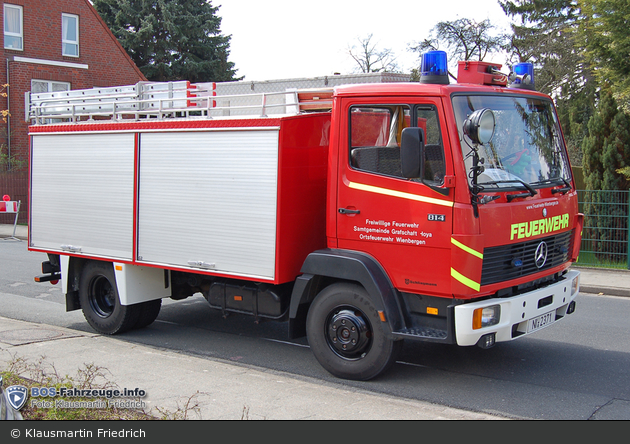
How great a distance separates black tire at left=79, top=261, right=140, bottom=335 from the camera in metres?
7.49

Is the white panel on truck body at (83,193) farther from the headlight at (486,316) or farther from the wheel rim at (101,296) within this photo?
the headlight at (486,316)

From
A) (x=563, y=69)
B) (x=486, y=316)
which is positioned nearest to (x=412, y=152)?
(x=486, y=316)

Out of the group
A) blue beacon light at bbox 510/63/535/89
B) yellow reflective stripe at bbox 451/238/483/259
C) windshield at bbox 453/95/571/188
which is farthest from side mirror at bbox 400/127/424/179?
blue beacon light at bbox 510/63/535/89

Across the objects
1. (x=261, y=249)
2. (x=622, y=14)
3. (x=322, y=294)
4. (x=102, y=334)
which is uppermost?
(x=622, y=14)

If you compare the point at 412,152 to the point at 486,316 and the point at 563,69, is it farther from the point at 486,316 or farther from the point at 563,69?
the point at 563,69

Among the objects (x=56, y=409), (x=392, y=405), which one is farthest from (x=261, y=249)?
(x=56, y=409)

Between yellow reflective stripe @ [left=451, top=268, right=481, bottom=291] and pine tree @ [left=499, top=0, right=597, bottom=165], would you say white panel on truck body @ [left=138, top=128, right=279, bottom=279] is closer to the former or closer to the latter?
yellow reflective stripe @ [left=451, top=268, right=481, bottom=291]

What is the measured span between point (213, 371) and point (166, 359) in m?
0.69

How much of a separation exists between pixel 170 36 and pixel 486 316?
111ft

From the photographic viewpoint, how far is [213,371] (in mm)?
5902

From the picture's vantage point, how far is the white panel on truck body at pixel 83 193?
7.15 m

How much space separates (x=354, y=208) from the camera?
556 cm

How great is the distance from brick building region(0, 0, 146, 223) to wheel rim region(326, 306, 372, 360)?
65.9 ft

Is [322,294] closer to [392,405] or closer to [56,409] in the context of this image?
[392,405]
